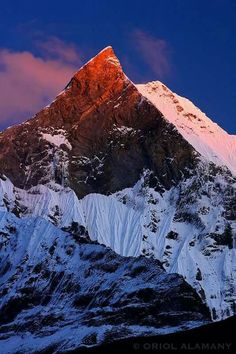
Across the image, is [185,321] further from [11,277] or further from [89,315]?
[11,277]

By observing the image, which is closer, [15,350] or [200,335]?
[200,335]

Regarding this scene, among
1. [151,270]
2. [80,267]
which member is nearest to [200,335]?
[151,270]

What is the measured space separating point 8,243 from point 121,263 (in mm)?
30347

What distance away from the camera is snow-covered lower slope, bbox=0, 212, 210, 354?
13788 centimetres

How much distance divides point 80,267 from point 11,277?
1066 cm

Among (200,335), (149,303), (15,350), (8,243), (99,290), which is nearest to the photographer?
(200,335)

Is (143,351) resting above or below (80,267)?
below

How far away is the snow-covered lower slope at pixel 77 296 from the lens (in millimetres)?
137875

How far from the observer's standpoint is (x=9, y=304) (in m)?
161

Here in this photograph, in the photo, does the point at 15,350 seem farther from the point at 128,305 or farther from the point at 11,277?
the point at 11,277

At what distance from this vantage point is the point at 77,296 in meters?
159

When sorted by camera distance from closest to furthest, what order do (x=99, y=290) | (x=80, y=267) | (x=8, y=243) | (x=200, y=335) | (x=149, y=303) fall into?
(x=200, y=335), (x=149, y=303), (x=99, y=290), (x=80, y=267), (x=8, y=243)

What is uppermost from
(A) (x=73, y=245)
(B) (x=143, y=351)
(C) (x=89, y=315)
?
(A) (x=73, y=245)

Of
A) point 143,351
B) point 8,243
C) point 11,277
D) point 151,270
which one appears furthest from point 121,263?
point 143,351
